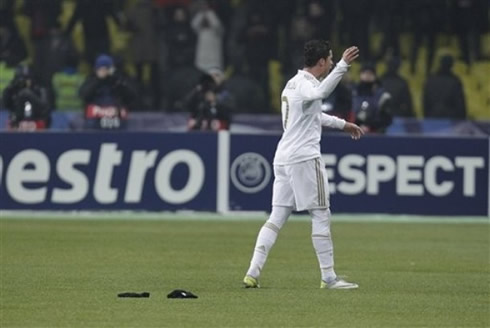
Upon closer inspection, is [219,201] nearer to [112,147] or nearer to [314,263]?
[112,147]

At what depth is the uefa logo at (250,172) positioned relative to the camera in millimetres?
23531

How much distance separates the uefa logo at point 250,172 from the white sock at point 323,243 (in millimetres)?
9657

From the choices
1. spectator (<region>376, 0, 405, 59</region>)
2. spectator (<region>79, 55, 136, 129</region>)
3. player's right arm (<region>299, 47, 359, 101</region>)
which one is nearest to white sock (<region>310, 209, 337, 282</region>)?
player's right arm (<region>299, 47, 359, 101</region>)

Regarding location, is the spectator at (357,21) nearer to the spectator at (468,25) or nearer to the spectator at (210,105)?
the spectator at (468,25)

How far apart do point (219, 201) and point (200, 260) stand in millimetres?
6642

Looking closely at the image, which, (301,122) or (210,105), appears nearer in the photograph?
(301,122)

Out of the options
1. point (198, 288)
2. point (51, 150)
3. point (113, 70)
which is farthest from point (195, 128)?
point (198, 288)

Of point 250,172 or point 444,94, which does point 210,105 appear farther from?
point 444,94

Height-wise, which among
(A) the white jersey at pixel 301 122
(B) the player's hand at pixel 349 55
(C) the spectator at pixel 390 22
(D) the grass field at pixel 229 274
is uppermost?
(C) the spectator at pixel 390 22

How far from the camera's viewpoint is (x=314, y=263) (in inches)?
659

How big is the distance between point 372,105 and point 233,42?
3654 mm

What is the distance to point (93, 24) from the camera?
91.8 ft

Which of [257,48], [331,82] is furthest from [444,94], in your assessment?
[331,82]

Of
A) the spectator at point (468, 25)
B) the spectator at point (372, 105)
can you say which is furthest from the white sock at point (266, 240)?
the spectator at point (468, 25)
